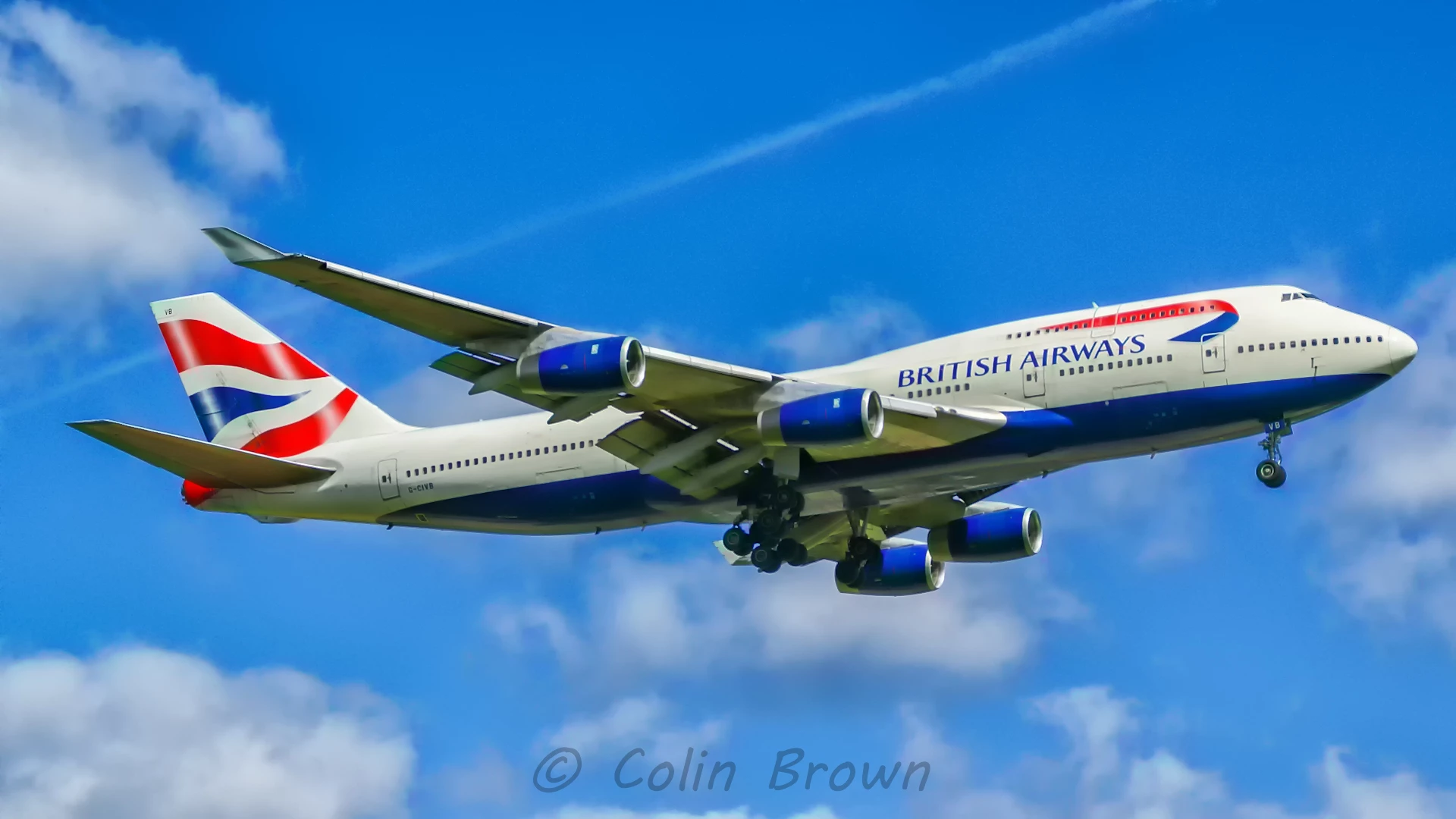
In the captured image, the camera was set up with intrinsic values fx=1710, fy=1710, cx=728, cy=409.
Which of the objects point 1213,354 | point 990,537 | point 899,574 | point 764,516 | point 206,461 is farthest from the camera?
point 899,574

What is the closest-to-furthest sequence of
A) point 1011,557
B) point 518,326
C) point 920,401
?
point 518,326
point 920,401
point 1011,557

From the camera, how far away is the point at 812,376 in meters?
41.0

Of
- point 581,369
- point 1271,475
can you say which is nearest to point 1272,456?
point 1271,475

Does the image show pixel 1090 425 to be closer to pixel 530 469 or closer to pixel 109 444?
pixel 530 469

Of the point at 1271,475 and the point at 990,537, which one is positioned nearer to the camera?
the point at 1271,475

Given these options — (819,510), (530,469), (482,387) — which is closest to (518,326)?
(482,387)

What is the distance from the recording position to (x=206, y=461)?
42719 millimetres

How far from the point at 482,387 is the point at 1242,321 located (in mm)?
16705

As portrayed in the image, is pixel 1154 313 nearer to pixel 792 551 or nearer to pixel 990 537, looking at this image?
pixel 990 537

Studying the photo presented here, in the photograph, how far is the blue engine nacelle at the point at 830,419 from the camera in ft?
120

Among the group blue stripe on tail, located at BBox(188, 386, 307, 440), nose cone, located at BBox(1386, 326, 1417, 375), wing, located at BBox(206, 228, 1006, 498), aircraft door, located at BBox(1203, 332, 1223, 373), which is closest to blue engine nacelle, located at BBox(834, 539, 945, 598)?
wing, located at BBox(206, 228, 1006, 498)

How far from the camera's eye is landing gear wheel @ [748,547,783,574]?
41.6 m

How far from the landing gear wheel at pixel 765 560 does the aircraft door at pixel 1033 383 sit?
7516 mm

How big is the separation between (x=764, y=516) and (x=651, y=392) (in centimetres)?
458
